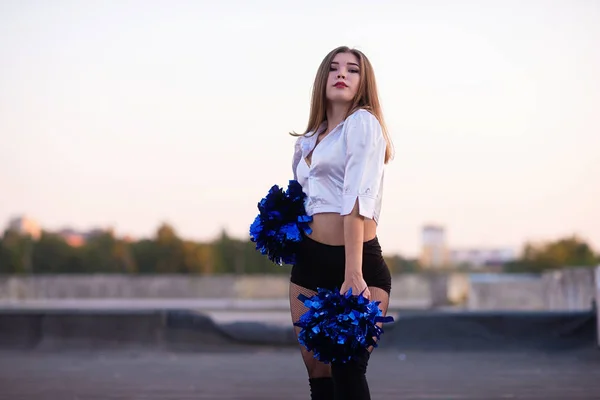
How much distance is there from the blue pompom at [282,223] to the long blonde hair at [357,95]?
25 cm

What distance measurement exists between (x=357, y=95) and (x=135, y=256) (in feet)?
161

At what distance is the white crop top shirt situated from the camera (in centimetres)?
295

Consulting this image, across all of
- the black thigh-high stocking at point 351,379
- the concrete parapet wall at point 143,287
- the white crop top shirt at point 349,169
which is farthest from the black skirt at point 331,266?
the concrete parapet wall at point 143,287

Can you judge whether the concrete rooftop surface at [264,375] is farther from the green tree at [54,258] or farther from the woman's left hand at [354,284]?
the green tree at [54,258]

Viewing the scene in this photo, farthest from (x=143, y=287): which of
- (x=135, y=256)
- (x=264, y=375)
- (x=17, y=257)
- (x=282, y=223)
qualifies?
(x=282, y=223)

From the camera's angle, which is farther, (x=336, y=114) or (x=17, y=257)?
(x=17, y=257)

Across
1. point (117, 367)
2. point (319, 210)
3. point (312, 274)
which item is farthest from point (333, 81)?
point (117, 367)

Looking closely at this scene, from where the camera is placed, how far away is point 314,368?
3174 millimetres

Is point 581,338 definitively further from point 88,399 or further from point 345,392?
point 345,392

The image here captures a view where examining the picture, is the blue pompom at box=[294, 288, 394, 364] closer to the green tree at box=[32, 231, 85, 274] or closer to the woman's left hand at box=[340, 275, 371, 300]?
the woman's left hand at box=[340, 275, 371, 300]

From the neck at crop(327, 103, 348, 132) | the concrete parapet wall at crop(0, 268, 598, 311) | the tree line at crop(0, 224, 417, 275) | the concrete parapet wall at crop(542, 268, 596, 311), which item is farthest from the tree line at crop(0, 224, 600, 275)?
the neck at crop(327, 103, 348, 132)

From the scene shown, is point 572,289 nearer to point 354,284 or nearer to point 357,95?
point 357,95

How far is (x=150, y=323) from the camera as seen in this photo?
9.62 meters

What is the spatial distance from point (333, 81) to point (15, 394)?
3.86 meters
